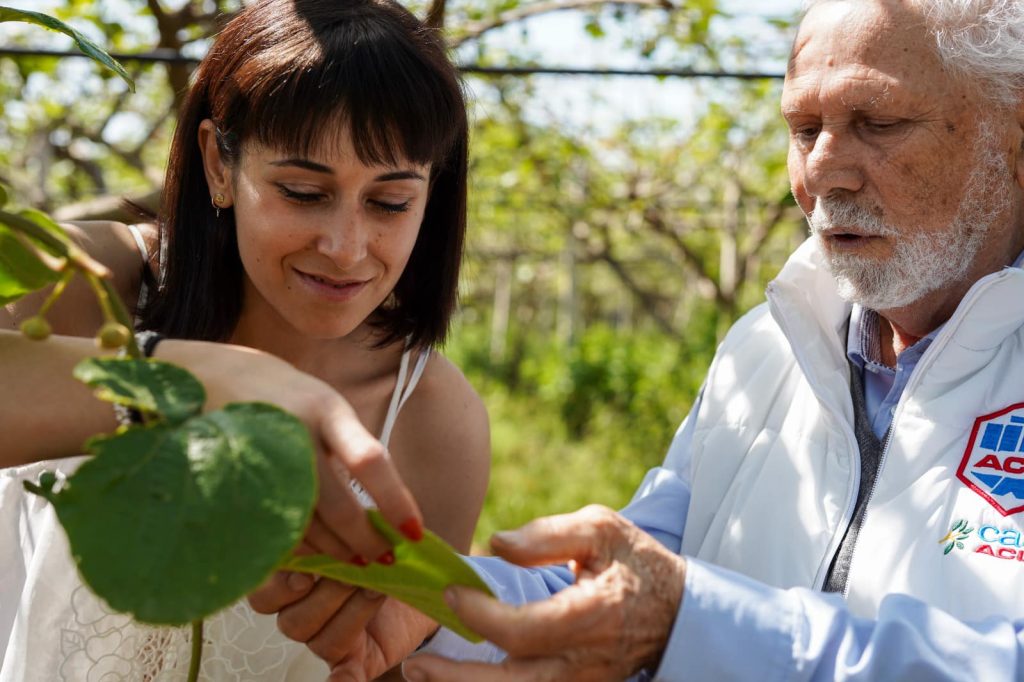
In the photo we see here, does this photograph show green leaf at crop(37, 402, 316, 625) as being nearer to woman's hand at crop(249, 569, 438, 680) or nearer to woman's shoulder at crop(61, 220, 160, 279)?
woman's hand at crop(249, 569, 438, 680)

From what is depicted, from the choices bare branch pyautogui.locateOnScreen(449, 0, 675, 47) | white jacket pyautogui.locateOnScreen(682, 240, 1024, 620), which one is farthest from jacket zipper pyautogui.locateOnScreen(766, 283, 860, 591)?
bare branch pyautogui.locateOnScreen(449, 0, 675, 47)

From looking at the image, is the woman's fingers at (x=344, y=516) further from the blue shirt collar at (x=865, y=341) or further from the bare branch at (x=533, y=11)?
the bare branch at (x=533, y=11)

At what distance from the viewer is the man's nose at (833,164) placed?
1947mm

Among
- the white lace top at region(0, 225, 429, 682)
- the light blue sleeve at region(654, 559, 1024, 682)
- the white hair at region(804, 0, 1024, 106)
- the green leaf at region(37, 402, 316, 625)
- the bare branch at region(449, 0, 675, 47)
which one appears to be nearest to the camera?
the green leaf at region(37, 402, 316, 625)

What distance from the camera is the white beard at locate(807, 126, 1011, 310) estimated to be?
192 centimetres

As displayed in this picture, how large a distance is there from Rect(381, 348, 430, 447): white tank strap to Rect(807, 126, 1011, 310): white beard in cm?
82

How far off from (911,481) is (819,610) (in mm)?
471

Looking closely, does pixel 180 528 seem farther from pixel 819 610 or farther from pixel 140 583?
pixel 819 610

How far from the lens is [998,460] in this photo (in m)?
1.74

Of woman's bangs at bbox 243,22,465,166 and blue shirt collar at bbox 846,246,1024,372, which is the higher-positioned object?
woman's bangs at bbox 243,22,465,166

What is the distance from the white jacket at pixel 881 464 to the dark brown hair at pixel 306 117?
0.66 m

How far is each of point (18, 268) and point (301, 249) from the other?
0.76 m

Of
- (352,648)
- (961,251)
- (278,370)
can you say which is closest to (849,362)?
(961,251)

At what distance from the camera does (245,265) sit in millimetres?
1920
